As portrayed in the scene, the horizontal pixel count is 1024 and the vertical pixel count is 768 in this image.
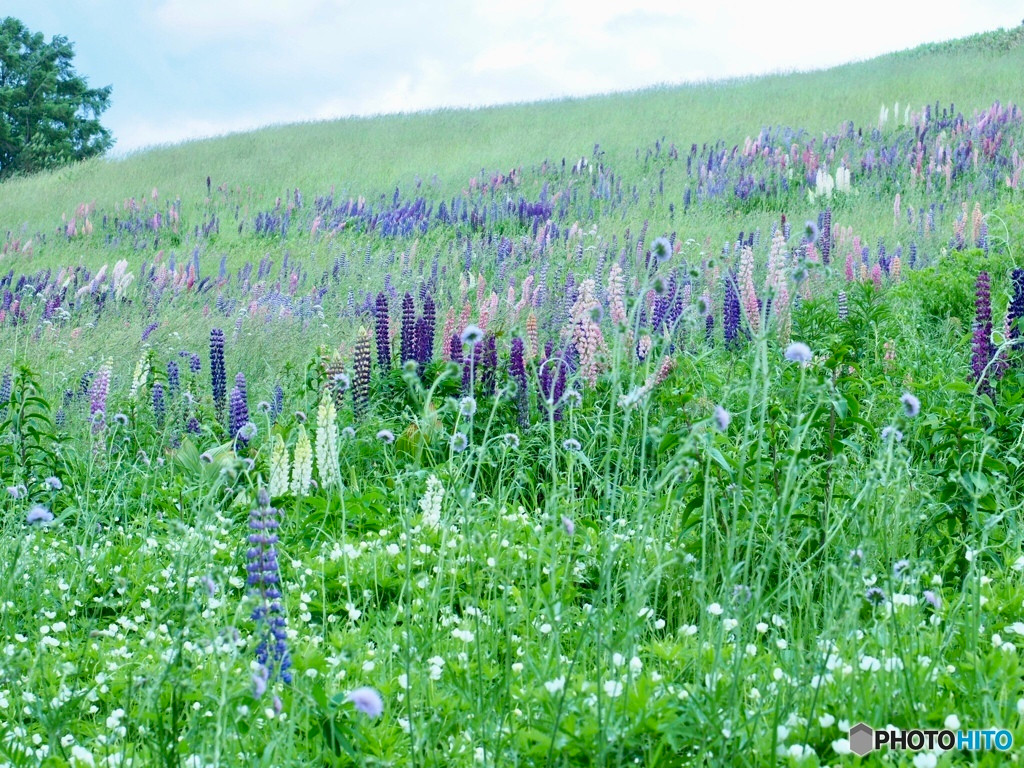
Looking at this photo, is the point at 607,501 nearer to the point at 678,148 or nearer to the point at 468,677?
the point at 468,677

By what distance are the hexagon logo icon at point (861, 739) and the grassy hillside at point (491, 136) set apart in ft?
49.2

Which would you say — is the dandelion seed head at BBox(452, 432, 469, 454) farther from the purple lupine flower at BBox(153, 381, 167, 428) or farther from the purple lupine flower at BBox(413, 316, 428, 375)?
the purple lupine flower at BBox(153, 381, 167, 428)

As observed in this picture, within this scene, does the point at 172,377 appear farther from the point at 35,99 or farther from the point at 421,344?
the point at 35,99

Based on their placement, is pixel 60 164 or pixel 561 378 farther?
pixel 60 164

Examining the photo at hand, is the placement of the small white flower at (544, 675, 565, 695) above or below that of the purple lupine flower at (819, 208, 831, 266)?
below

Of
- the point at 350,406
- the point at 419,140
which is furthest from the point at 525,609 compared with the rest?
the point at 419,140

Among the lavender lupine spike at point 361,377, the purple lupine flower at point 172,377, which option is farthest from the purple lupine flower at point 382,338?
the purple lupine flower at point 172,377

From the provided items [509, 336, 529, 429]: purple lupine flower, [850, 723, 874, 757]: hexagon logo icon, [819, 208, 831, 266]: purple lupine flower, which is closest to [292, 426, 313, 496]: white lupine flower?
[509, 336, 529, 429]: purple lupine flower

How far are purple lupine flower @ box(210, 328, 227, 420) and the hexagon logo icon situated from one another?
427cm

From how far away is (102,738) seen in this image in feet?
7.39

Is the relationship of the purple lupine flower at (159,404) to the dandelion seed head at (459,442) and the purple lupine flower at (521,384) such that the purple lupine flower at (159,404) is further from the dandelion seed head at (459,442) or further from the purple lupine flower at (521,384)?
the dandelion seed head at (459,442)

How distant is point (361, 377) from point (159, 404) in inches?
48.6

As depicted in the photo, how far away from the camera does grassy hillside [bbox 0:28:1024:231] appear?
1784 centimetres

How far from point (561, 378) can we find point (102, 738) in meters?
3.27
